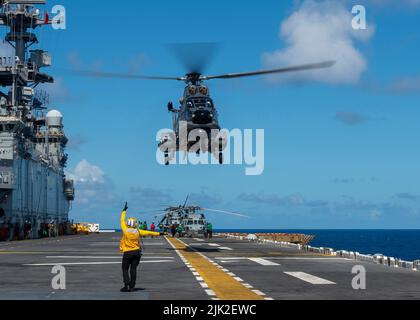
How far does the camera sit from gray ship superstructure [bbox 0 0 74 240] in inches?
2940

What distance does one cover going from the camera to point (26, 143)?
82.1 metres

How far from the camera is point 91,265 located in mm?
30031

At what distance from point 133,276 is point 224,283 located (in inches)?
146

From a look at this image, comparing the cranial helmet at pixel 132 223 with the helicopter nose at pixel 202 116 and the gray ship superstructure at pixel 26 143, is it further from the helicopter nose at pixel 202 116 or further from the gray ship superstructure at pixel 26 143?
the gray ship superstructure at pixel 26 143

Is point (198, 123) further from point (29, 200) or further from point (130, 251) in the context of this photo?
point (29, 200)

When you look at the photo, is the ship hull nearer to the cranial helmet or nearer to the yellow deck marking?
the yellow deck marking

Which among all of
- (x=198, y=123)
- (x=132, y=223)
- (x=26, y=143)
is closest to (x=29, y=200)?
(x=26, y=143)

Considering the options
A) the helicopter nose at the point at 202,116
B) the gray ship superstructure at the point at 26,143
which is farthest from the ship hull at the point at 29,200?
the helicopter nose at the point at 202,116

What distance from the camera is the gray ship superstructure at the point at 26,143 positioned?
74.7 m

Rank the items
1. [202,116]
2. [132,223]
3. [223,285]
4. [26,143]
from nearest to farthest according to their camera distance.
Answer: [132,223] < [223,285] < [202,116] < [26,143]

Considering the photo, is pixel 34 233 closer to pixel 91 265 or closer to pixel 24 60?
pixel 24 60

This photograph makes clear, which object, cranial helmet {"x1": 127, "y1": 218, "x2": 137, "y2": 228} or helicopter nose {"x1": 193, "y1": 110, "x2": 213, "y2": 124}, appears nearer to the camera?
cranial helmet {"x1": 127, "y1": 218, "x2": 137, "y2": 228}

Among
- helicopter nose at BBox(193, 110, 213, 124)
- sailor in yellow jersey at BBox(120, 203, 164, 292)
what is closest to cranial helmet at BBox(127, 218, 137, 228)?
sailor in yellow jersey at BBox(120, 203, 164, 292)
